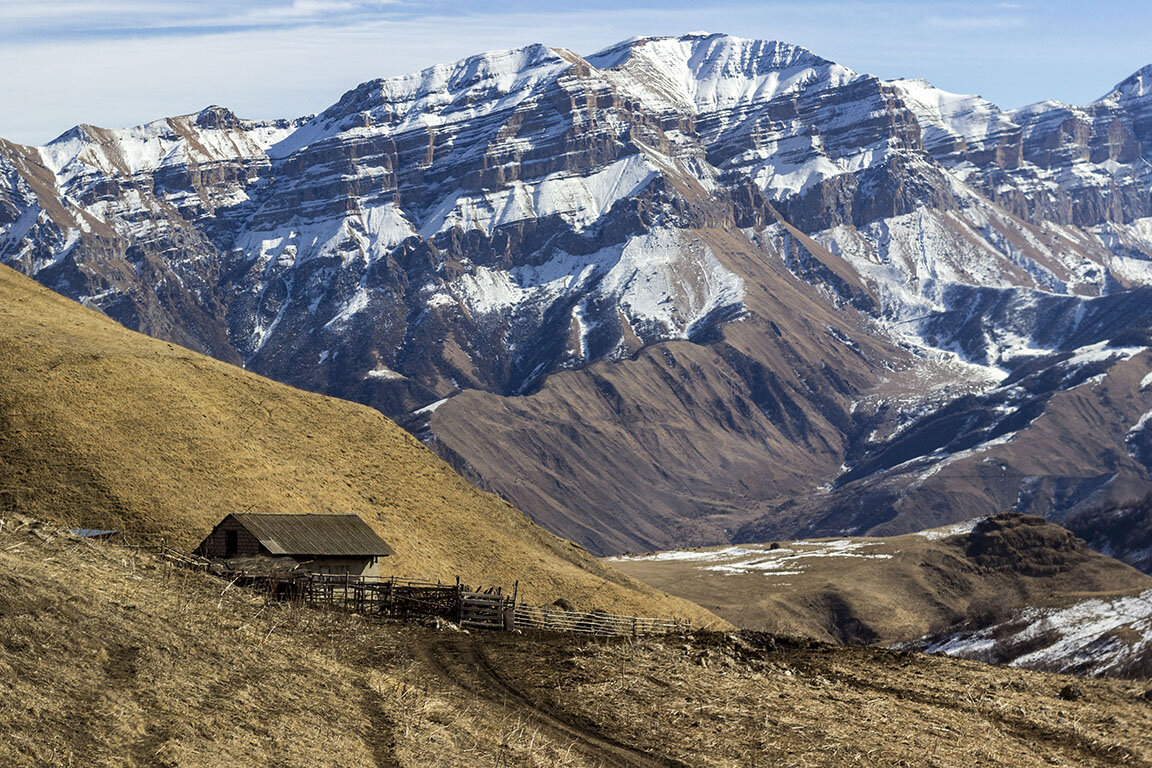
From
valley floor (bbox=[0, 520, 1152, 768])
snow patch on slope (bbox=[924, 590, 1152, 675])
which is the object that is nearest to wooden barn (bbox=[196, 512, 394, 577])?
valley floor (bbox=[0, 520, 1152, 768])

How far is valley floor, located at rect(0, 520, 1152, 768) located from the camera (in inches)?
1336

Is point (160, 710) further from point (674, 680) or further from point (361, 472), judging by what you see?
point (361, 472)

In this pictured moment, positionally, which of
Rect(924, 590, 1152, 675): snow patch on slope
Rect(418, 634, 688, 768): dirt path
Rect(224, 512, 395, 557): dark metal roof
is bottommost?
Rect(924, 590, 1152, 675): snow patch on slope

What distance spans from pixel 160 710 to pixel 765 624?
473 feet

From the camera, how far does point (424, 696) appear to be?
41375mm

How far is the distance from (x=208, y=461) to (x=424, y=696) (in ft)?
141

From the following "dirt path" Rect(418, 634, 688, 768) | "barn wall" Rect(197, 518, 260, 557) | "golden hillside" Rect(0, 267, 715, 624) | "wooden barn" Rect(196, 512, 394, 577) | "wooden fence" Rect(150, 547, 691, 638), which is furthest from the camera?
"golden hillside" Rect(0, 267, 715, 624)

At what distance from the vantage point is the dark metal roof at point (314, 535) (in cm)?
6700

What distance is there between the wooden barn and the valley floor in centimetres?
1631

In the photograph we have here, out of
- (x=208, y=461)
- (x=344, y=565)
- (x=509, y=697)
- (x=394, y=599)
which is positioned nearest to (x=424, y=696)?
(x=509, y=697)

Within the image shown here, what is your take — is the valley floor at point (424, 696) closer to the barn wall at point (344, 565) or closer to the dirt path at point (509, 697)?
the dirt path at point (509, 697)

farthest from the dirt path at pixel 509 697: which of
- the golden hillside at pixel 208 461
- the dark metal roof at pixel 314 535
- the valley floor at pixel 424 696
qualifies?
the golden hillside at pixel 208 461

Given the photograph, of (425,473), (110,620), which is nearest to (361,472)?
(425,473)

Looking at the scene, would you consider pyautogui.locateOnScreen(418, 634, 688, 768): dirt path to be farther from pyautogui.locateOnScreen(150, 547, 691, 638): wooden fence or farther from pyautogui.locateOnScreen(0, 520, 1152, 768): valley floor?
pyautogui.locateOnScreen(150, 547, 691, 638): wooden fence
